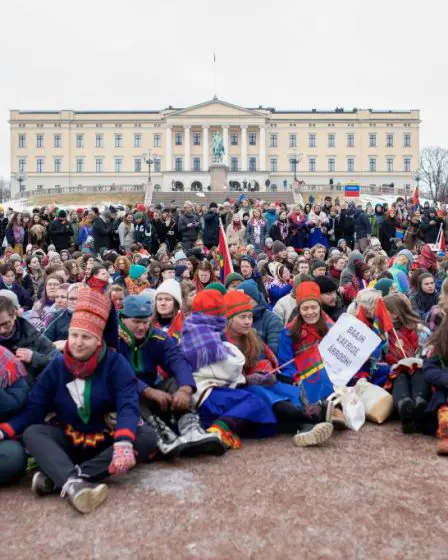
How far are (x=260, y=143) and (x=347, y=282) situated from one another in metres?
68.2

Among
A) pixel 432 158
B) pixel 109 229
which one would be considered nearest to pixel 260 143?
pixel 432 158

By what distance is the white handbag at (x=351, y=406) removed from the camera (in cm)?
446

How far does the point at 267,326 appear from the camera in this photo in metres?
5.57

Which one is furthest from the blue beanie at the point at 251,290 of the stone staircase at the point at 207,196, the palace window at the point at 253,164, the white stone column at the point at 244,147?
the palace window at the point at 253,164

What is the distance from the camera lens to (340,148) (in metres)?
78.1

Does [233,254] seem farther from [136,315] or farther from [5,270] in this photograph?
[136,315]

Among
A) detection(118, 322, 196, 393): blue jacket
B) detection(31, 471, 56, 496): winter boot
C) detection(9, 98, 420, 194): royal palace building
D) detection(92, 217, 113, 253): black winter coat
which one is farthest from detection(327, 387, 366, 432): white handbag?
detection(9, 98, 420, 194): royal palace building

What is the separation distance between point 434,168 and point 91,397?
8293 cm

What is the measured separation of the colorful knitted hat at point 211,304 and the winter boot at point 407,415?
1.45 meters

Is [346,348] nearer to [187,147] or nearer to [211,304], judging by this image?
[211,304]

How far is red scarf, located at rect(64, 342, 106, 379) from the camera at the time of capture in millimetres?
3570

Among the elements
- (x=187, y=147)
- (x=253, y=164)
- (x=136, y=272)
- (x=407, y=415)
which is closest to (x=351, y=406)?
(x=407, y=415)

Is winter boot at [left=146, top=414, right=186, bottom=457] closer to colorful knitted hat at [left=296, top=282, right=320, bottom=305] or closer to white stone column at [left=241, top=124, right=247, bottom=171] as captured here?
colorful knitted hat at [left=296, top=282, right=320, bottom=305]

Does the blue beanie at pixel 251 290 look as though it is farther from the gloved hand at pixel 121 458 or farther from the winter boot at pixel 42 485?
the winter boot at pixel 42 485
